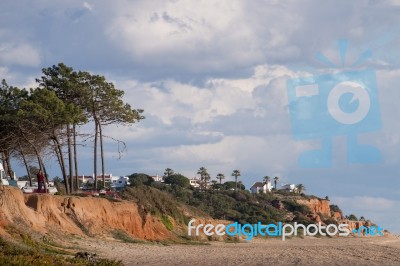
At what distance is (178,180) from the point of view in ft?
362

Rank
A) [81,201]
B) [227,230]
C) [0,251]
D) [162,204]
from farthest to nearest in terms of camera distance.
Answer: [227,230], [162,204], [81,201], [0,251]

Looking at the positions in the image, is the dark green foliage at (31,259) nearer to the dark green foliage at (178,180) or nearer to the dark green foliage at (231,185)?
the dark green foliage at (178,180)

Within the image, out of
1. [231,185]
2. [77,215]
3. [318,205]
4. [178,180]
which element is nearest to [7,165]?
[77,215]

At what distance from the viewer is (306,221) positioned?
3691 inches

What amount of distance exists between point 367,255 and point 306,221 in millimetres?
55761

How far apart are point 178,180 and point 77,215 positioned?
71.3 m

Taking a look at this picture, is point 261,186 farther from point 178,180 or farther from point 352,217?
point 178,180

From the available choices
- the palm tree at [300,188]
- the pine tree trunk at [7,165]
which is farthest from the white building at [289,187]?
the pine tree trunk at [7,165]

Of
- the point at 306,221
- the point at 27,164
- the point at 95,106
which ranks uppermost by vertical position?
the point at 95,106

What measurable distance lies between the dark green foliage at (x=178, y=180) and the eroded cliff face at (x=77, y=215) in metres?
57.4

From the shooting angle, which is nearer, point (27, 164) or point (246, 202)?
point (27, 164)

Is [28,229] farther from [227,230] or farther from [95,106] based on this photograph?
[227,230]

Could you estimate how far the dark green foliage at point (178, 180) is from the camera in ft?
357

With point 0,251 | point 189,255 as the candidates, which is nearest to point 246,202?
point 189,255
